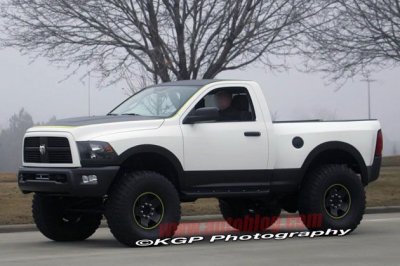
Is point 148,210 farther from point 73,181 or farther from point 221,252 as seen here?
point 221,252

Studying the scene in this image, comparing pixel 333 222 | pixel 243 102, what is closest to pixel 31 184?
pixel 243 102

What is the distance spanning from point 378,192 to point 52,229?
436 inches

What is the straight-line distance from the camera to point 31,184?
40.5 feet

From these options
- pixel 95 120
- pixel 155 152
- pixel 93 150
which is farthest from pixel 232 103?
pixel 93 150

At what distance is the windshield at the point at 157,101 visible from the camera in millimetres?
12969

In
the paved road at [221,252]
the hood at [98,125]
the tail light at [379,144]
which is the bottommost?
the paved road at [221,252]

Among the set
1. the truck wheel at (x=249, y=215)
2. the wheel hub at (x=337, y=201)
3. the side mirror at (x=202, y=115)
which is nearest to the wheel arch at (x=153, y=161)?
the side mirror at (x=202, y=115)

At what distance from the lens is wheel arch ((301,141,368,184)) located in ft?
44.9

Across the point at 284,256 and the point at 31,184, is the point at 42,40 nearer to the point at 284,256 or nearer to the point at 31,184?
the point at 31,184

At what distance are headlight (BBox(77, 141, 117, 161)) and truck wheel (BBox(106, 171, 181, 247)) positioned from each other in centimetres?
47

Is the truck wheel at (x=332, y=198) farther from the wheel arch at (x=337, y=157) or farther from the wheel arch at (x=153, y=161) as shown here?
the wheel arch at (x=153, y=161)

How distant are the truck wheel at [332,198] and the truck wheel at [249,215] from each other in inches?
39.0

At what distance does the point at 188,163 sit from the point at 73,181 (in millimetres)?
1631
